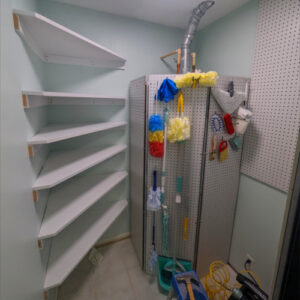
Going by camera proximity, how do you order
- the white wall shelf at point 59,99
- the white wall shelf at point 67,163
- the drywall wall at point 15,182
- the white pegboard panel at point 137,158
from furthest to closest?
the white pegboard panel at point 137,158 → the white wall shelf at point 67,163 → the white wall shelf at point 59,99 → the drywall wall at point 15,182

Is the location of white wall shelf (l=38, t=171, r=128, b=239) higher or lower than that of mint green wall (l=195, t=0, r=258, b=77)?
lower

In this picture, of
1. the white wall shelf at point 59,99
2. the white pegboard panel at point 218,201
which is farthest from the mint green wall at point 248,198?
the white wall shelf at point 59,99

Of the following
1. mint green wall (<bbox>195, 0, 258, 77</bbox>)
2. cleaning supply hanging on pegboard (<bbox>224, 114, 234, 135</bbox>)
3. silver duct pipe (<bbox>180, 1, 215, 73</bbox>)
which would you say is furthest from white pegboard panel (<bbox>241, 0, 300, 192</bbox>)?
silver duct pipe (<bbox>180, 1, 215, 73</bbox>)

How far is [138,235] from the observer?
2102mm

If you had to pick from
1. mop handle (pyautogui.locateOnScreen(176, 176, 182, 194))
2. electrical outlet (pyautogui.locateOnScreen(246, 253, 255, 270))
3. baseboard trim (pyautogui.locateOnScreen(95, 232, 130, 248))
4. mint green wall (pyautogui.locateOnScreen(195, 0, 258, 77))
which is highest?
mint green wall (pyautogui.locateOnScreen(195, 0, 258, 77))

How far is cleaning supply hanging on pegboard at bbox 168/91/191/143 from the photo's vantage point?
1479 mm

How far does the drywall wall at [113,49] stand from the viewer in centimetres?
176

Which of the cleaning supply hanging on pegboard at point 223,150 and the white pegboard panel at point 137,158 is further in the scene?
the white pegboard panel at point 137,158

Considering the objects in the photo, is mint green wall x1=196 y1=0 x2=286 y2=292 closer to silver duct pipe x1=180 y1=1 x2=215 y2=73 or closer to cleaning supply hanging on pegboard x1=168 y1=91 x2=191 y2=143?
silver duct pipe x1=180 y1=1 x2=215 y2=73

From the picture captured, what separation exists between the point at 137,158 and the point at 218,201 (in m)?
0.96

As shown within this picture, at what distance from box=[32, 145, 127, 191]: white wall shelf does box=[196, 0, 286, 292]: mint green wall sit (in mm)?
1486

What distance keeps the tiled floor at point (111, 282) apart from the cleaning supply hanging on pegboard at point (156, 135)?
139cm

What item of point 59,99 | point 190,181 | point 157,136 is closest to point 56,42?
point 59,99

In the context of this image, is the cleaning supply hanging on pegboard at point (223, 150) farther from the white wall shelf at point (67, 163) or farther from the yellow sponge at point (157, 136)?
the white wall shelf at point (67, 163)
